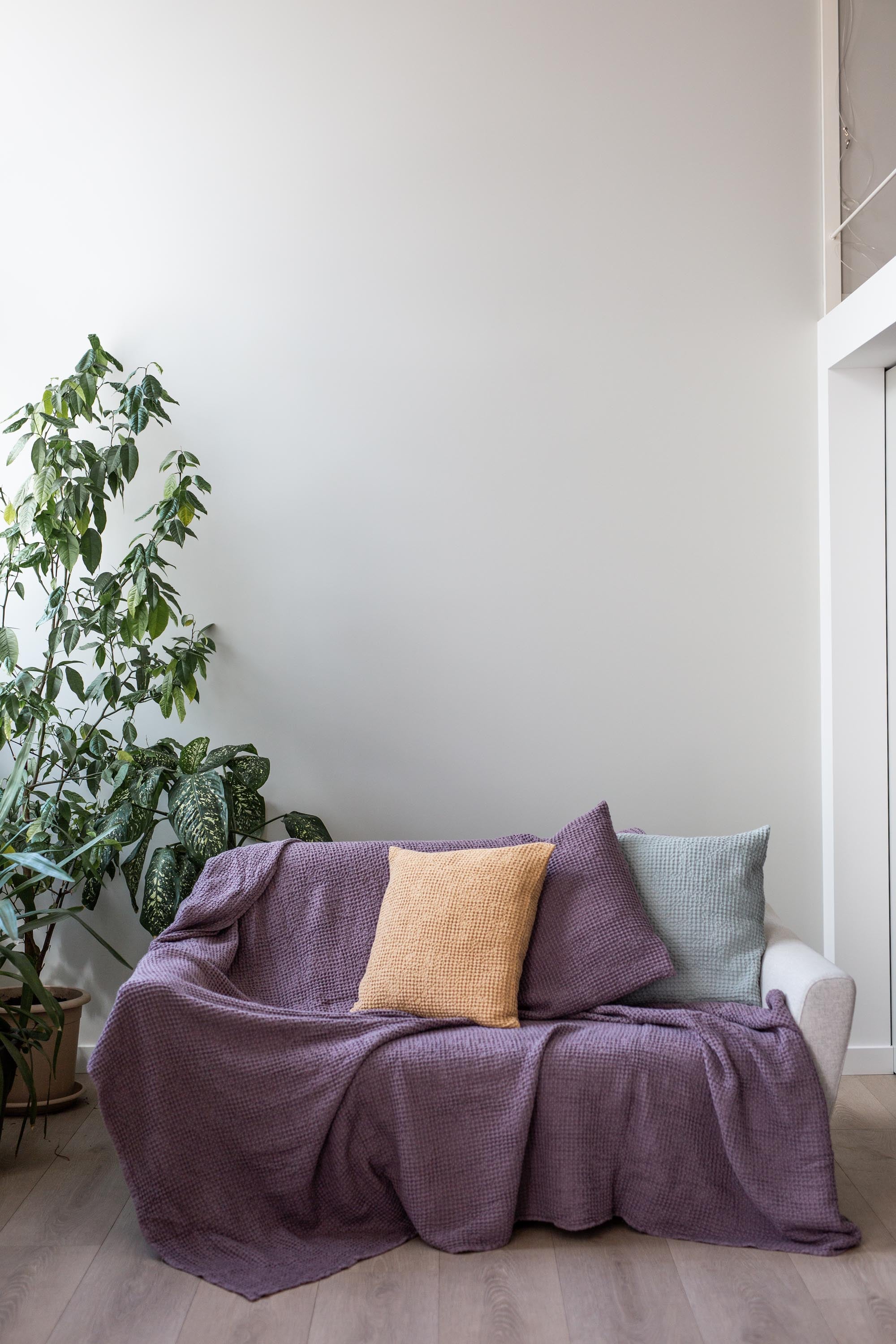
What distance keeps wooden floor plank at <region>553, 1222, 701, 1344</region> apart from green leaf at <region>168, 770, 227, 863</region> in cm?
124

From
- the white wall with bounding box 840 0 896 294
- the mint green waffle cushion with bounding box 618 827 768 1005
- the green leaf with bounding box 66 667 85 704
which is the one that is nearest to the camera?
the mint green waffle cushion with bounding box 618 827 768 1005

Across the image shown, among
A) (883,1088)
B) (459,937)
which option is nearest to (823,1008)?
(459,937)

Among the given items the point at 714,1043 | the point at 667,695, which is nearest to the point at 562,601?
the point at 667,695

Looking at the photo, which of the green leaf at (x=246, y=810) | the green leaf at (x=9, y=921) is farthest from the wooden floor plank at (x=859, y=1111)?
the green leaf at (x=9, y=921)

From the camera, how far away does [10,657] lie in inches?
113

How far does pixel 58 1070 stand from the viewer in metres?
2.86

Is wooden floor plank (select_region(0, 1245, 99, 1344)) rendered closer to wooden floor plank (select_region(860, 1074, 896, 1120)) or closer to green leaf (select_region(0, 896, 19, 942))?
green leaf (select_region(0, 896, 19, 942))

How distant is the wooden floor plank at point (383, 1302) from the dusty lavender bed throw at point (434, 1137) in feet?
0.13

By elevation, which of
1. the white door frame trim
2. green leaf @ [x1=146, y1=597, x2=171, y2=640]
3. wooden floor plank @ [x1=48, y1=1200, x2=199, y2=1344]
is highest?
the white door frame trim

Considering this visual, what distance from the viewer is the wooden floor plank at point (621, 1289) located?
1.81 meters

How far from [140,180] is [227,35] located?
0.53 metres

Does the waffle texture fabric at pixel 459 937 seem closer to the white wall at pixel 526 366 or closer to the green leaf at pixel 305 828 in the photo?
the green leaf at pixel 305 828

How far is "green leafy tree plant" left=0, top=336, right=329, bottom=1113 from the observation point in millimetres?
2762

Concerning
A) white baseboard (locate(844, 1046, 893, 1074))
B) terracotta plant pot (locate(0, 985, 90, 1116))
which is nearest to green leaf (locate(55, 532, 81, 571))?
terracotta plant pot (locate(0, 985, 90, 1116))
